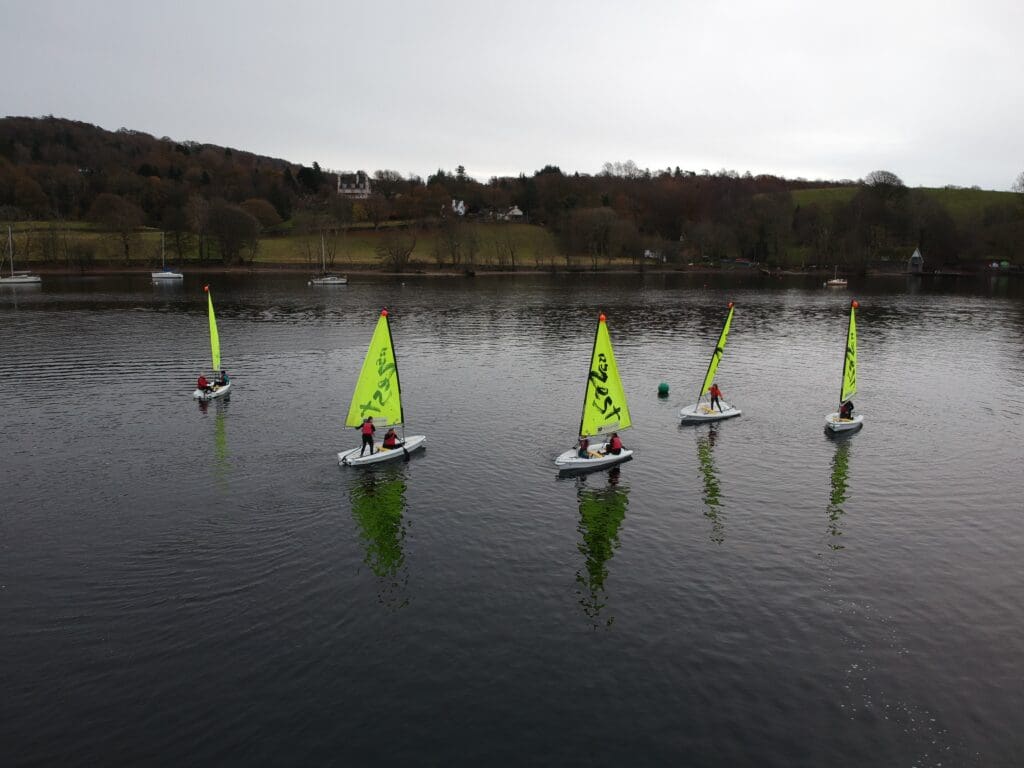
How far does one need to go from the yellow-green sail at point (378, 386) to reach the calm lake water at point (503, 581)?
320 centimetres

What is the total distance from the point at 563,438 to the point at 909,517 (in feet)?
62.9

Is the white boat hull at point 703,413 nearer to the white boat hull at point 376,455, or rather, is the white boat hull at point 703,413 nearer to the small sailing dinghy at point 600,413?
the small sailing dinghy at point 600,413

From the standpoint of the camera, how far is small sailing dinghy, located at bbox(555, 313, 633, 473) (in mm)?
37750

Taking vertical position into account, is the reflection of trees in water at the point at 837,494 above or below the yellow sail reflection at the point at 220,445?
below

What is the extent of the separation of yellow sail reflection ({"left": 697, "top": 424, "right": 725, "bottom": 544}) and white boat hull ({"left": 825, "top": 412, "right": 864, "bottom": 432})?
723 cm

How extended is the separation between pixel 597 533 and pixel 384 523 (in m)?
9.54

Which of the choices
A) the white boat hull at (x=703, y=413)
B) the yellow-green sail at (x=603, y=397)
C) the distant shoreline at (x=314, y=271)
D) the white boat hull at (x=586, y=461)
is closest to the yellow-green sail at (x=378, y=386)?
the white boat hull at (x=586, y=461)

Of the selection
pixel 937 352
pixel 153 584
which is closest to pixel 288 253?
pixel 937 352

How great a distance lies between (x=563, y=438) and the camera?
43875mm

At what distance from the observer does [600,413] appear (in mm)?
38969

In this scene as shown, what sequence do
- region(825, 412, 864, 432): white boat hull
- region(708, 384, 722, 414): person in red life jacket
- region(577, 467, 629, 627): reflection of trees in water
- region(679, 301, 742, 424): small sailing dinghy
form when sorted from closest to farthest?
region(577, 467, 629, 627): reflection of trees in water, region(825, 412, 864, 432): white boat hull, region(679, 301, 742, 424): small sailing dinghy, region(708, 384, 722, 414): person in red life jacket

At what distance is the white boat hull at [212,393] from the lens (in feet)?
167

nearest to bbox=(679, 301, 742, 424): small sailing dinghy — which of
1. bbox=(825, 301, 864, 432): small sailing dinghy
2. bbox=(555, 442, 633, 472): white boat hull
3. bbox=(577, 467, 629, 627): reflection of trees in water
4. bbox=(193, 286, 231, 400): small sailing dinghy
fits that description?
bbox=(825, 301, 864, 432): small sailing dinghy

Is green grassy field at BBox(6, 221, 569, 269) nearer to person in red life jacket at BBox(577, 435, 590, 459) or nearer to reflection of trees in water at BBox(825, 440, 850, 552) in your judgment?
person in red life jacket at BBox(577, 435, 590, 459)
